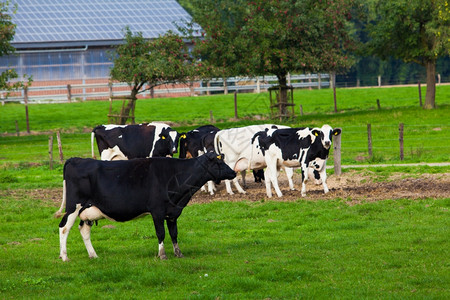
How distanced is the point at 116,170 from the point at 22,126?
1134 inches

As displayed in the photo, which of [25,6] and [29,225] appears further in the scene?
[25,6]

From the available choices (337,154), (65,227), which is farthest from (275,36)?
(65,227)

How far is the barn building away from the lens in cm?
5019

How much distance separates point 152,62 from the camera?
106 ft

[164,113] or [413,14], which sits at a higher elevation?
[413,14]

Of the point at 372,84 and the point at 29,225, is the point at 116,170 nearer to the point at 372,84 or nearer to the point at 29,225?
the point at 29,225

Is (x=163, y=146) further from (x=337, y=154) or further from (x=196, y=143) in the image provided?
(x=337, y=154)

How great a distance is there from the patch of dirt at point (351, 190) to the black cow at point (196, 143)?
1170mm

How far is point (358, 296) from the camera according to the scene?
29.4 feet

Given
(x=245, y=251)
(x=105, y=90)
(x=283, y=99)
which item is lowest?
(x=245, y=251)

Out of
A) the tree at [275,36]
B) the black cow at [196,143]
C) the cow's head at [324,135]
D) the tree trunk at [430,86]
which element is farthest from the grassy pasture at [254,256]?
the tree trunk at [430,86]

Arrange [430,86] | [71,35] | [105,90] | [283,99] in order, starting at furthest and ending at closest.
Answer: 1. [105,90]
2. [71,35]
3. [430,86]
4. [283,99]

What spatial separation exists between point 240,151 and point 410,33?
2141cm

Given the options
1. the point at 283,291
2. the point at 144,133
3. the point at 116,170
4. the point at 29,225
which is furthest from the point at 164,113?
the point at 283,291
